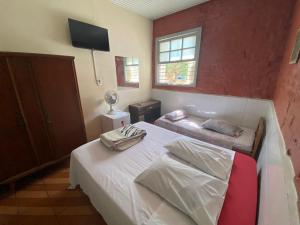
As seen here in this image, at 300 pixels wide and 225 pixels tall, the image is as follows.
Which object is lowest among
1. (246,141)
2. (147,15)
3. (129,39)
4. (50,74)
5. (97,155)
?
(246,141)

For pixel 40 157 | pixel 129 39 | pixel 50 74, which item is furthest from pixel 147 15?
pixel 40 157

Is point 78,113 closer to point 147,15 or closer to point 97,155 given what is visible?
point 97,155

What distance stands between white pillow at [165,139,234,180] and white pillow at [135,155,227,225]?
14cm

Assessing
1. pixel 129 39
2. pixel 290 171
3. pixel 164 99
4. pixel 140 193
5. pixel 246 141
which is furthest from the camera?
pixel 164 99

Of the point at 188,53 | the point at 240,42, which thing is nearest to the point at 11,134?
the point at 188,53

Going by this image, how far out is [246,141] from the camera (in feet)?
6.18

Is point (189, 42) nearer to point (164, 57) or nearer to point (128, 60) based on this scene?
point (164, 57)

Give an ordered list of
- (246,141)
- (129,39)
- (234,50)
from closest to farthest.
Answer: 1. (246,141)
2. (234,50)
3. (129,39)

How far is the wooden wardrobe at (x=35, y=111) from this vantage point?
1413 millimetres

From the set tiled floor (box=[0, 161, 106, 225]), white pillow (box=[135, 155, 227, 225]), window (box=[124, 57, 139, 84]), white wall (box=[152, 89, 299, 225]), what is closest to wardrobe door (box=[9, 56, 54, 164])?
tiled floor (box=[0, 161, 106, 225])

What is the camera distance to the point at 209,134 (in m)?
2.09

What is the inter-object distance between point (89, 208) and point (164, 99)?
2710 mm

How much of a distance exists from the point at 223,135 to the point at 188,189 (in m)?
1.56

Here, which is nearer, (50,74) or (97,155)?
(97,155)
